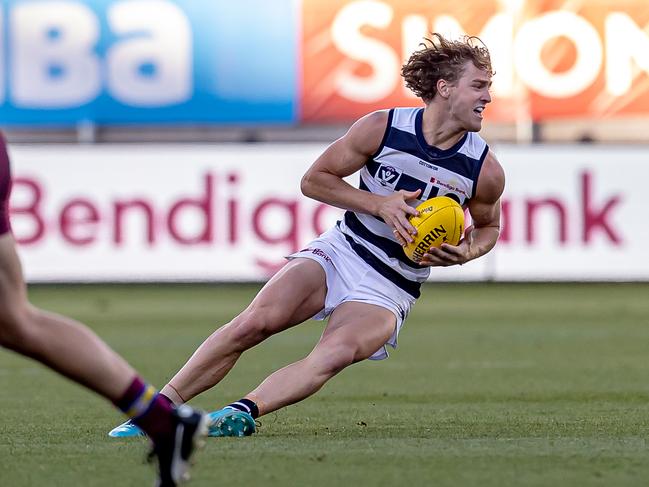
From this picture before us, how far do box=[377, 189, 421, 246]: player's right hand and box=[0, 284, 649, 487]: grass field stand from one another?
1.03 metres

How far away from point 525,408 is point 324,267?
1.94m

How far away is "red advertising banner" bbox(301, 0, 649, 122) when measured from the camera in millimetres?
22641

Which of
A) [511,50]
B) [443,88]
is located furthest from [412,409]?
[511,50]

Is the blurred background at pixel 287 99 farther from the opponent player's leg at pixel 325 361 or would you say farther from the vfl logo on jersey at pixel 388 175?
the opponent player's leg at pixel 325 361

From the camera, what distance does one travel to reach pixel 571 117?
22.9 m

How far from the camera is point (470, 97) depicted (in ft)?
25.6

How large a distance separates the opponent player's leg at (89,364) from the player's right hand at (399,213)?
2.45 metres

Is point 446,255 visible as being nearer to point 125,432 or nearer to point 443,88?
point 443,88

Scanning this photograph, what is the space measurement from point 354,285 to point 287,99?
50.6ft

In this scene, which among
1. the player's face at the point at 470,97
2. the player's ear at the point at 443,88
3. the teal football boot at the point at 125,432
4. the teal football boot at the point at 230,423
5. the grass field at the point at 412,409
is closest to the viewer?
the grass field at the point at 412,409

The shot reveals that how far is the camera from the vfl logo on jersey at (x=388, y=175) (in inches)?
312

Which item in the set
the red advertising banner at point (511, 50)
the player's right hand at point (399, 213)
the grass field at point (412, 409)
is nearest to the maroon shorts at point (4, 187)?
the grass field at point (412, 409)

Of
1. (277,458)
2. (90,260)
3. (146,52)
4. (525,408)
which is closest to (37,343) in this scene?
(277,458)

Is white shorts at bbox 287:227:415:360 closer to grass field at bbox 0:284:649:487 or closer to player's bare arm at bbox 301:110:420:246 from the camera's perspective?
player's bare arm at bbox 301:110:420:246
